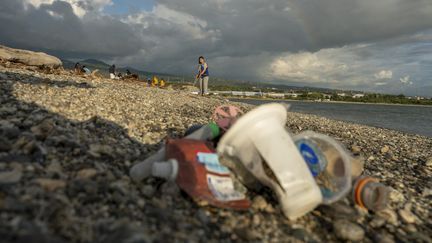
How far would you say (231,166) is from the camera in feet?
11.7

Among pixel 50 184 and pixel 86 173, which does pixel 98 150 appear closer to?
pixel 86 173

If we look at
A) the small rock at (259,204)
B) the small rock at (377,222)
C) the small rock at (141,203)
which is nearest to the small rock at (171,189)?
the small rock at (141,203)

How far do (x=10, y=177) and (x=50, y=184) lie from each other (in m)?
0.34

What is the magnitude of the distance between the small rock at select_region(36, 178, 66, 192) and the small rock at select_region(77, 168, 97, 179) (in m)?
0.30

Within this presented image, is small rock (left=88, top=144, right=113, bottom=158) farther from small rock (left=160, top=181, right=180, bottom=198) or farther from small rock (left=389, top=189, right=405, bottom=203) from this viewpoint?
small rock (left=389, top=189, right=405, bottom=203)

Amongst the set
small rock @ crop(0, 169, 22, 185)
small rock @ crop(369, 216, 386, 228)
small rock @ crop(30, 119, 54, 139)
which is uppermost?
small rock @ crop(30, 119, 54, 139)

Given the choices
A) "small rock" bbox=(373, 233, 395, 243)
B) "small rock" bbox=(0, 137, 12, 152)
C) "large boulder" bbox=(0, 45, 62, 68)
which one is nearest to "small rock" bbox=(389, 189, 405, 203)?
"small rock" bbox=(373, 233, 395, 243)

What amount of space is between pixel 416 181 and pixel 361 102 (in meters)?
107

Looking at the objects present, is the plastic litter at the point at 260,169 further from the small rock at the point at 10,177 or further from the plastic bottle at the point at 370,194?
the small rock at the point at 10,177

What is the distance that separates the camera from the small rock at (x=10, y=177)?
2.70m

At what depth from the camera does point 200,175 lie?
3.27m

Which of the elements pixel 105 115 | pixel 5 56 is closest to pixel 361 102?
pixel 5 56

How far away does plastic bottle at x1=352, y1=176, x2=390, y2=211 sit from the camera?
12.4ft

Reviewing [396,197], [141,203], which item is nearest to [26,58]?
[141,203]
